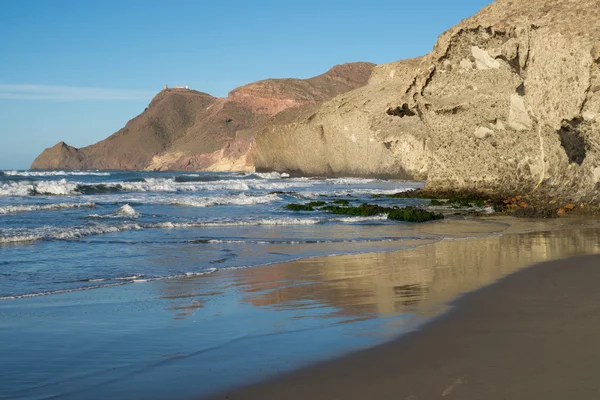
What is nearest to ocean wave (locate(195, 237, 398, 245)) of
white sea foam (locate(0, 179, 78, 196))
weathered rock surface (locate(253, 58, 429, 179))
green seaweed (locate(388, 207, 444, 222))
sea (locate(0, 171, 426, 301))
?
sea (locate(0, 171, 426, 301))

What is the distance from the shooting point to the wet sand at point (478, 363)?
339 cm

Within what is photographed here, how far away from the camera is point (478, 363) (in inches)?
151

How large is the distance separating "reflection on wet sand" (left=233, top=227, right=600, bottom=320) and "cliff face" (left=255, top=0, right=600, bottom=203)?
5.03 metres

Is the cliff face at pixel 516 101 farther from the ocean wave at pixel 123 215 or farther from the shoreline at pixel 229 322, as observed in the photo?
the ocean wave at pixel 123 215

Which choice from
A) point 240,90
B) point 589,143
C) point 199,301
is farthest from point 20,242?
point 240,90

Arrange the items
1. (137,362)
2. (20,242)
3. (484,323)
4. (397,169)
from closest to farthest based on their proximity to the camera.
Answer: (137,362) → (484,323) → (20,242) → (397,169)

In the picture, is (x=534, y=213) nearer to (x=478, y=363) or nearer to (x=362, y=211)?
(x=362, y=211)

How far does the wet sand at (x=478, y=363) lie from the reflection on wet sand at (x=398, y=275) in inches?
29.7

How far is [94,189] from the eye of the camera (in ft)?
116

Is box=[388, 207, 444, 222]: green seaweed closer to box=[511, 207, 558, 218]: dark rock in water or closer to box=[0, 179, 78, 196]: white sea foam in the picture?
box=[511, 207, 558, 218]: dark rock in water

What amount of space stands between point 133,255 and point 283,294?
14.0 feet

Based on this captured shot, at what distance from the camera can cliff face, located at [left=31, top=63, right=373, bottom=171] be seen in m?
125

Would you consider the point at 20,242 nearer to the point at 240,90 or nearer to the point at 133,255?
the point at 133,255

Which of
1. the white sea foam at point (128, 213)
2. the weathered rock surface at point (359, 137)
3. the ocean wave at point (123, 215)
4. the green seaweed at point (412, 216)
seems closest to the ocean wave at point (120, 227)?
the green seaweed at point (412, 216)
